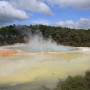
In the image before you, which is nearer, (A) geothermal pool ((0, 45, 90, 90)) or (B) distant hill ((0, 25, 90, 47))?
(A) geothermal pool ((0, 45, 90, 90))

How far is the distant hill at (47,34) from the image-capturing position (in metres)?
57.4

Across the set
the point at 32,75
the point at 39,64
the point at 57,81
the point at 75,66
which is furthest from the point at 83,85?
the point at 39,64

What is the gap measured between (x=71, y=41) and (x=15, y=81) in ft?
159

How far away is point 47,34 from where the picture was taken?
6644 cm

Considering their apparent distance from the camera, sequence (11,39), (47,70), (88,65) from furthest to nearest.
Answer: (11,39)
(88,65)
(47,70)

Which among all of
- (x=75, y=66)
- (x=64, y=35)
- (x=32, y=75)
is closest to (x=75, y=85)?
(x=32, y=75)

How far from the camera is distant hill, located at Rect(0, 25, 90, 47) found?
188 ft

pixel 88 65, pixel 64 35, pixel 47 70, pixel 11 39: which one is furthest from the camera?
pixel 64 35

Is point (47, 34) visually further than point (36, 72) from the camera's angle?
Yes

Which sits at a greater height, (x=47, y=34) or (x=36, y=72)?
(x=36, y=72)

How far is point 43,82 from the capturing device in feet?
49.6

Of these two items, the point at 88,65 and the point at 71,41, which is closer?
the point at 88,65

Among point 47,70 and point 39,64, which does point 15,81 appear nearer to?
point 47,70

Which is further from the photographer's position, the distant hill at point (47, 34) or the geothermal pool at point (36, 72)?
the distant hill at point (47, 34)
